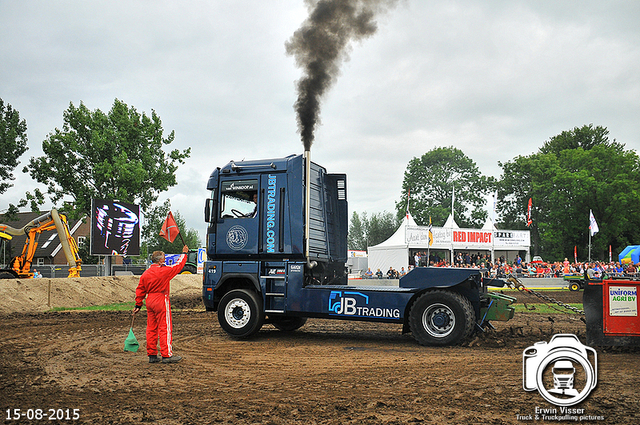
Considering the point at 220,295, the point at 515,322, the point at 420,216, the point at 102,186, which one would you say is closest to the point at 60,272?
the point at 102,186

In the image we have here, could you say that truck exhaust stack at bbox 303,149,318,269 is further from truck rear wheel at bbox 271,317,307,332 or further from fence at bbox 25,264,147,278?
fence at bbox 25,264,147,278

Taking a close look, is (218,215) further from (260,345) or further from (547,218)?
(547,218)


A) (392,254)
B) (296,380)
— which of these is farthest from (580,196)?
(296,380)

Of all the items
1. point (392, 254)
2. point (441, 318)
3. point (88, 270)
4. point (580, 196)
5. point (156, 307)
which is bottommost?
point (88, 270)

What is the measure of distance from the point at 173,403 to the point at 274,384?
1.27m

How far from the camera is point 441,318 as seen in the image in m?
8.49

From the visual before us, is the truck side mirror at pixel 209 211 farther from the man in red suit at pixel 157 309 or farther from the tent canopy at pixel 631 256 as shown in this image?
the tent canopy at pixel 631 256

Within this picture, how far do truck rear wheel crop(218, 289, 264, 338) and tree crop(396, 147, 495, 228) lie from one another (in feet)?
194

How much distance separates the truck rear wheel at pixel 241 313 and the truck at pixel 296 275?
0.02 m

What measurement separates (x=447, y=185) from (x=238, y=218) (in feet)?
202

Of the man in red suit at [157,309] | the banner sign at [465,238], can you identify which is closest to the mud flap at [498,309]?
the man in red suit at [157,309]

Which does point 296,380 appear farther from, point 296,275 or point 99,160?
point 99,160

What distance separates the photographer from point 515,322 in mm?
11414

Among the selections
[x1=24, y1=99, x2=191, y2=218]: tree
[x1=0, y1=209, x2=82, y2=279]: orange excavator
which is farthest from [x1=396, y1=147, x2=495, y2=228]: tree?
[x1=0, y1=209, x2=82, y2=279]: orange excavator
